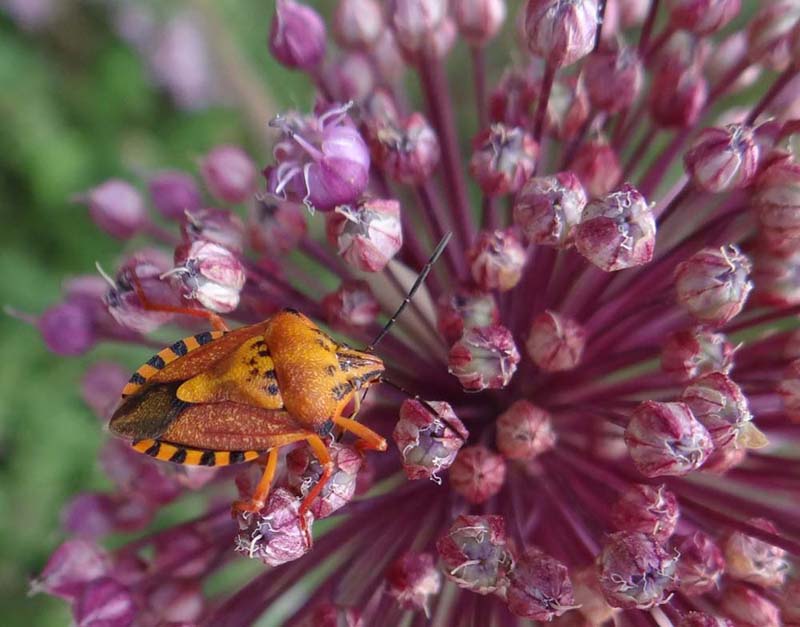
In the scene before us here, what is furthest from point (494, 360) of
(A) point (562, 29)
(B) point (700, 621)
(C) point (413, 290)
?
(A) point (562, 29)

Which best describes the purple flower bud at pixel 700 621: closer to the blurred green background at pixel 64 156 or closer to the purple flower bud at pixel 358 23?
the purple flower bud at pixel 358 23

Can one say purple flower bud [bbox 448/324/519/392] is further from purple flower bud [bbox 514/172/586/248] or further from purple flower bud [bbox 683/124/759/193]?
purple flower bud [bbox 683/124/759/193]

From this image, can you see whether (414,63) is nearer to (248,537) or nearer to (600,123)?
(600,123)

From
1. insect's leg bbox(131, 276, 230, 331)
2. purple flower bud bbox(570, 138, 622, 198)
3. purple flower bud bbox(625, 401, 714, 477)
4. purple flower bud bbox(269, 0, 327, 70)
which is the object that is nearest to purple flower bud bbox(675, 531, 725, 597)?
purple flower bud bbox(625, 401, 714, 477)

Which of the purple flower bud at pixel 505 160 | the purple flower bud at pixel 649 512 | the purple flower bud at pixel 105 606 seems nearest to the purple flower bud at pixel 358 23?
the purple flower bud at pixel 505 160

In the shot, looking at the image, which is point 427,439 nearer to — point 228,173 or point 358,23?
point 228,173

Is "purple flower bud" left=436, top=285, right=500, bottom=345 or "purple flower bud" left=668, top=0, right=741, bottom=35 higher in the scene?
"purple flower bud" left=668, top=0, right=741, bottom=35
